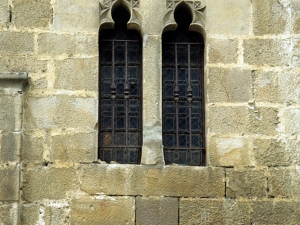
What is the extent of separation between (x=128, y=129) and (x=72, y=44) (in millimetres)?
998

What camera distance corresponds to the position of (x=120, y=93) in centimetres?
768

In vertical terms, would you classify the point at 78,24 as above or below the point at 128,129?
above

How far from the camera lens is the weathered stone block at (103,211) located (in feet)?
23.6

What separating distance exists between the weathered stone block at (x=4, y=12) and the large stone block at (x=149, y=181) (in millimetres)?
1647

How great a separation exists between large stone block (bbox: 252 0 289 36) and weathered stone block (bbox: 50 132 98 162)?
78.5 inches

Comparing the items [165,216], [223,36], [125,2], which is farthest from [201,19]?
[165,216]

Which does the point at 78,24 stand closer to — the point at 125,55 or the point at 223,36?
the point at 125,55

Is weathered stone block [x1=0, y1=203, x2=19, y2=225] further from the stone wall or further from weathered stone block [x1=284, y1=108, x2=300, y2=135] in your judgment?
weathered stone block [x1=284, y1=108, x2=300, y2=135]

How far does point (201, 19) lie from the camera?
7789 millimetres

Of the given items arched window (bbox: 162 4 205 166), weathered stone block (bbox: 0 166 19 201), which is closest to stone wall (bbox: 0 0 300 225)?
weathered stone block (bbox: 0 166 19 201)

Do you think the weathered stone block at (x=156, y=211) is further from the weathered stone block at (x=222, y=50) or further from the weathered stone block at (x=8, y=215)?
the weathered stone block at (x=222, y=50)

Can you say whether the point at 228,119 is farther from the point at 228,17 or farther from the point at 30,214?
the point at 30,214

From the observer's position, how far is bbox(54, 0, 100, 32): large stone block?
301 inches

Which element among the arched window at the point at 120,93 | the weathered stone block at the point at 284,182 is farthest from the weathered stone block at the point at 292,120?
the arched window at the point at 120,93
